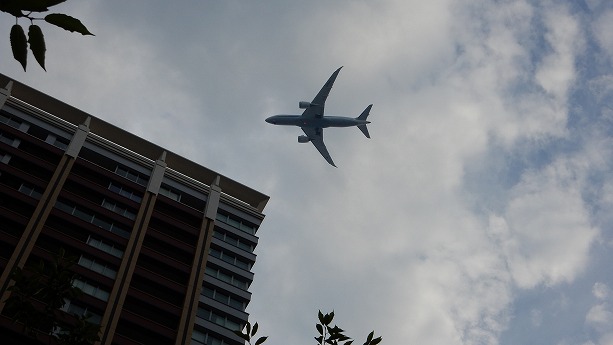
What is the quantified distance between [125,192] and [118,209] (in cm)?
309

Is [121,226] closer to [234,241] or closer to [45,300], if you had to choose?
[234,241]

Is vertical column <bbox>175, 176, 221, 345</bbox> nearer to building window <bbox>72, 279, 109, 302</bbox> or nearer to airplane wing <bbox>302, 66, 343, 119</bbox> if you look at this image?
building window <bbox>72, 279, 109, 302</bbox>

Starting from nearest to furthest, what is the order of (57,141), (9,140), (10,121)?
(9,140)
(10,121)
(57,141)

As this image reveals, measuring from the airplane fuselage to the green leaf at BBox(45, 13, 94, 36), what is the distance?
5968 cm

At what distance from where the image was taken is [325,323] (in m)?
8.94

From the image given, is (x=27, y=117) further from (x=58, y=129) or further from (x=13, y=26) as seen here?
(x=13, y=26)

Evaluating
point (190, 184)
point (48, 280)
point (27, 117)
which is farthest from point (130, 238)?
point (48, 280)

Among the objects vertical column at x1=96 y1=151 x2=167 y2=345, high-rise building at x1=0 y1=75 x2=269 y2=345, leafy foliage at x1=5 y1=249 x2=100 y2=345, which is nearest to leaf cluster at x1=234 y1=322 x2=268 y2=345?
leafy foliage at x1=5 y1=249 x2=100 y2=345

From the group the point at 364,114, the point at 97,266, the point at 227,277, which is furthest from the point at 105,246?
the point at 364,114

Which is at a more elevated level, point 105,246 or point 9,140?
point 9,140

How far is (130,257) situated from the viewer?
5991cm

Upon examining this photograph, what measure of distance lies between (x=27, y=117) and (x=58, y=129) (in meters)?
3.55

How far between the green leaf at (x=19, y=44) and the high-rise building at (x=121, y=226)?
170 ft

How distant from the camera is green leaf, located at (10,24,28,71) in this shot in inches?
130
